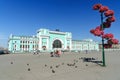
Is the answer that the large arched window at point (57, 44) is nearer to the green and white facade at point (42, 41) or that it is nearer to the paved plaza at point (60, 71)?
the green and white facade at point (42, 41)

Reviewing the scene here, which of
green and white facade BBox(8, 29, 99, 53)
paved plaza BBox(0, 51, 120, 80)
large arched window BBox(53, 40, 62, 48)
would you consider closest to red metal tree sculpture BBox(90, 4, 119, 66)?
paved plaza BBox(0, 51, 120, 80)

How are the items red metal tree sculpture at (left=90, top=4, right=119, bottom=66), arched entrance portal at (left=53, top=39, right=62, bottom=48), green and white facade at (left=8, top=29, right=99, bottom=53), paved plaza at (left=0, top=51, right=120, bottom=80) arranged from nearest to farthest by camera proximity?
paved plaza at (left=0, top=51, right=120, bottom=80)
red metal tree sculpture at (left=90, top=4, right=119, bottom=66)
green and white facade at (left=8, top=29, right=99, bottom=53)
arched entrance portal at (left=53, top=39, right=62, bottom=48)

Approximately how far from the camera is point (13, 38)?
73375 mm

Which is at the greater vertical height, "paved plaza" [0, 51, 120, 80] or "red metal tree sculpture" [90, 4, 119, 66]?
"red metal tree sculpture" [90, 4, 119, 66]

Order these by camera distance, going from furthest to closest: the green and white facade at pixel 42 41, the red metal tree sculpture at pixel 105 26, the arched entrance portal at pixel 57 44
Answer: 1. the arched entrance portal at pixel 57 44
2. the green and white facade at pixel 42 41
3. the red metal tree sculpture at pixel 105 26

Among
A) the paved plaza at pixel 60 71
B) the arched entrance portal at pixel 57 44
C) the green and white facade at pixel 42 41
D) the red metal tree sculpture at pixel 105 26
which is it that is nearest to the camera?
the paved plaza at pixel 60 71

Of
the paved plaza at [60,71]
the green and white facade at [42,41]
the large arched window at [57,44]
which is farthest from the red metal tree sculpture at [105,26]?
the large arched window at [57,44]

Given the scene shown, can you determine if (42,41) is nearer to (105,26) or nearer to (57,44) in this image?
(57,44)

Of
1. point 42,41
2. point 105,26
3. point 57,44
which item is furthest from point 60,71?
point 57,44

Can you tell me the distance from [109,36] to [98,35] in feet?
3.45

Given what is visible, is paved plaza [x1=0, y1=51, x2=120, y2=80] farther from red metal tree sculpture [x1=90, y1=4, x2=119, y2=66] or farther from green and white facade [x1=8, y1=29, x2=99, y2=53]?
green and white facade [x1=8, y1=29, x2=99, y2=53]

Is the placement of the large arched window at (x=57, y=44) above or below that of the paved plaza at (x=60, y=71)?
above

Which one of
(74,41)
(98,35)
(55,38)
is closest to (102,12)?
(98,35)

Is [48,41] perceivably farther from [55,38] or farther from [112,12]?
[112,12]
